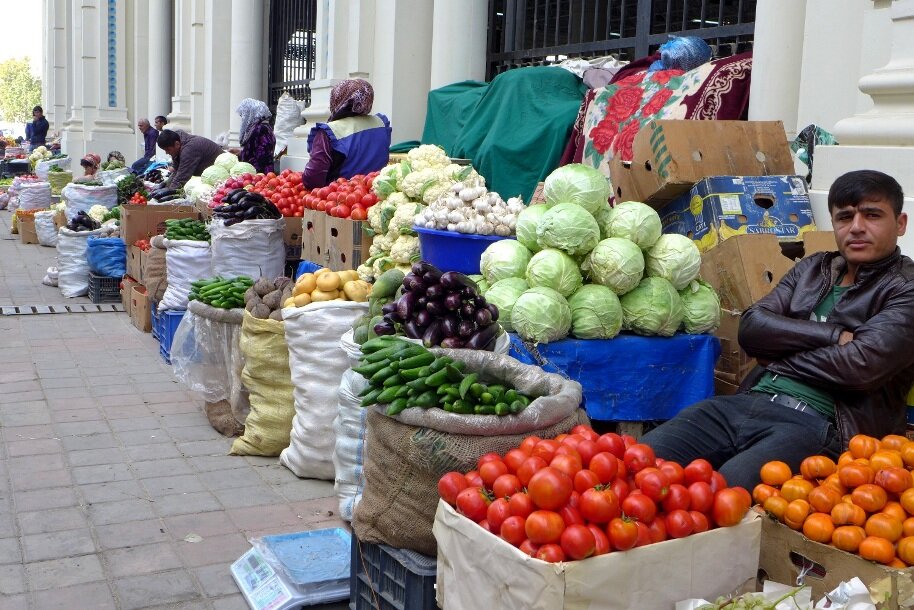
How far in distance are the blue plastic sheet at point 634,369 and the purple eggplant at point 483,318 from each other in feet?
0.75

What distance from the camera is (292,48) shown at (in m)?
15.8

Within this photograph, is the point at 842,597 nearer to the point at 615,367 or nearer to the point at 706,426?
the point at 706,426

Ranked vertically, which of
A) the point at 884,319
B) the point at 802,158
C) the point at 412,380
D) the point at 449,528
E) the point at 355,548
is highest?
the point at 802,158

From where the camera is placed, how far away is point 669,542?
260cm

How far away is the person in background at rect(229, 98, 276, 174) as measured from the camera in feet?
38.3

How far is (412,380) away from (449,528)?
74 cm

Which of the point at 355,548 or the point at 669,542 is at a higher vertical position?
the point at 669,542

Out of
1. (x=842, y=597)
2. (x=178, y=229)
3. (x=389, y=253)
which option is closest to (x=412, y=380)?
(x=842, y=597)

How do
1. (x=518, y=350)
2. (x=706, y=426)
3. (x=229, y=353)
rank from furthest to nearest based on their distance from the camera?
(x=229, y=353) < (x=518, y=350) < (x=706, y=426)

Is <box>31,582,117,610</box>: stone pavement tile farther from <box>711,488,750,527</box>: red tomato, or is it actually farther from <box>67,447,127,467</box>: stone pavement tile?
<box>711,488,750,527</box>: red tomato

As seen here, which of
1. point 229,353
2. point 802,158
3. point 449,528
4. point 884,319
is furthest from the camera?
point 229,353

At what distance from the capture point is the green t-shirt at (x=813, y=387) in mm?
3477

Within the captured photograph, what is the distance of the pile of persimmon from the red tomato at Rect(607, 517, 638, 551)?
600mm

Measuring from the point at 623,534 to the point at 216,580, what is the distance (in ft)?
6.94
